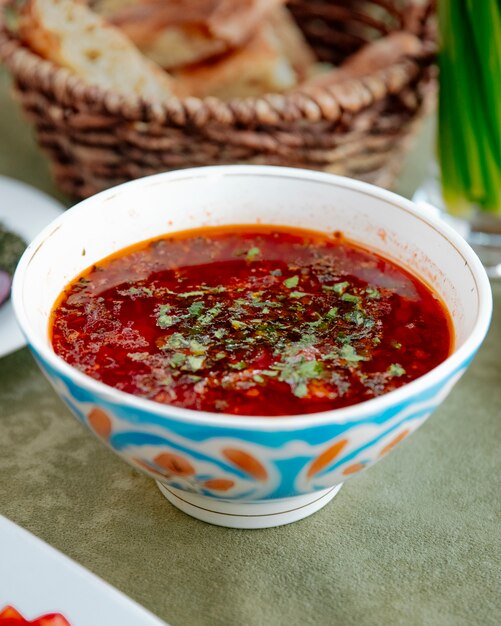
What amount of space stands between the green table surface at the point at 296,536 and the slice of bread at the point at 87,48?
2.74 ft

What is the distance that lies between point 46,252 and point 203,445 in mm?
444

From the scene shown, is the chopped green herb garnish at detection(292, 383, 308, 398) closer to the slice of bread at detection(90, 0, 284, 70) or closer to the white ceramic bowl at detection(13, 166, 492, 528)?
the white ceramic bowl at detection(13, 166, 492, 528)

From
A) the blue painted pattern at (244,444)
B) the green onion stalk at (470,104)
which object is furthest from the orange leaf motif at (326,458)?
the green onion stalk at (470,104)

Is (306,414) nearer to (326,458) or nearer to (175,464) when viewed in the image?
(326,458)

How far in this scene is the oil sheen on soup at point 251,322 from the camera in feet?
3.67

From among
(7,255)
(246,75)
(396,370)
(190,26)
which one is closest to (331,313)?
(396,370)

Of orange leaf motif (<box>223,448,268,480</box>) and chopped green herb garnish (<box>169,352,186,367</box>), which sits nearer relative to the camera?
orange leaf motif (<box>223,448,268,480</box>)

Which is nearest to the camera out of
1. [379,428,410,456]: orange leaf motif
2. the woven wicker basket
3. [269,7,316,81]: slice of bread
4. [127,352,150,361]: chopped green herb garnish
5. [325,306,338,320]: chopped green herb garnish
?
[379,428,410,456]: orange leaf motif

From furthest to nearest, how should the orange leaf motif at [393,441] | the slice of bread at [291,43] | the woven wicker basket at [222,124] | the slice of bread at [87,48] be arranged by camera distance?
the slice of bread at [291,43], the slice of bread at [87,48], the woven wicker basket at [222,124], the orange leaf motif at [393,441]

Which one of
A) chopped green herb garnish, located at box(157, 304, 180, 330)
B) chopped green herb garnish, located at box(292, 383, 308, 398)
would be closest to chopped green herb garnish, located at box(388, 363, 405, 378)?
chopped green herb garnish, located at box(292, 383, 308, 398)

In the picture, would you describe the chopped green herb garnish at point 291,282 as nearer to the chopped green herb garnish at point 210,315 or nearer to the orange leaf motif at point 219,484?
the chopped green herb garnish at point 210,315

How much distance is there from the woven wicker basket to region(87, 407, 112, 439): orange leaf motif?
853 mm

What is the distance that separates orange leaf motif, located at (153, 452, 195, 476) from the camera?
3.31 ft

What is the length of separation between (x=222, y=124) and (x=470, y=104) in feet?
1.86
